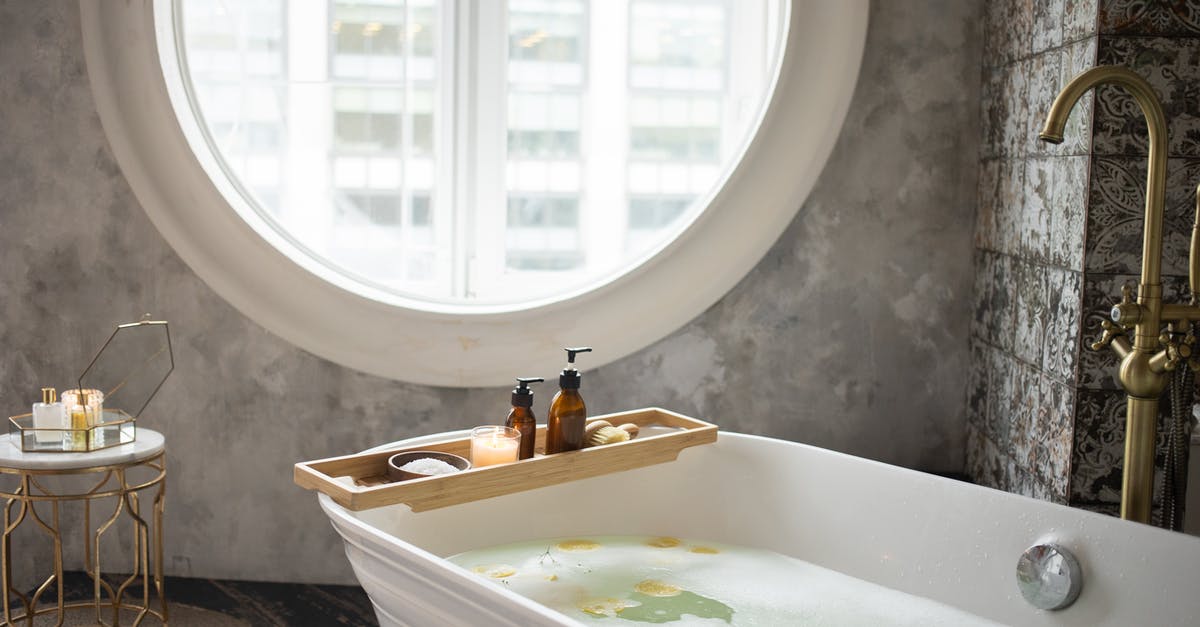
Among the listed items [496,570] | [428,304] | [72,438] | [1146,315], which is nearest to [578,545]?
[496,570]

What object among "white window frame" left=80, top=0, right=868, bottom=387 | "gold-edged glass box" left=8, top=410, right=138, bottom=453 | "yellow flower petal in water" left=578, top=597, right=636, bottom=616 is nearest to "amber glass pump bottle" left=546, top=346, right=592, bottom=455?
"yellow flower petal in water" left=578, top=597, right=636, bottom=616

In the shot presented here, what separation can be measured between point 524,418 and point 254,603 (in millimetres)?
988

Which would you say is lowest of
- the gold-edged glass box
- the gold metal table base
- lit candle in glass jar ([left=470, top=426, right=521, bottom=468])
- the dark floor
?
the dark floor

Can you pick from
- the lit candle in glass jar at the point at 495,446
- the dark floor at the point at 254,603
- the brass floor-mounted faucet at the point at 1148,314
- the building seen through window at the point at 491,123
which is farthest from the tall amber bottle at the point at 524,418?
the building seen through window at the point at 491,123

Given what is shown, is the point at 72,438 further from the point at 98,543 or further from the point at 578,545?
the point at 578,545

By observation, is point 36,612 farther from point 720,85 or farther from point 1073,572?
point 720,85

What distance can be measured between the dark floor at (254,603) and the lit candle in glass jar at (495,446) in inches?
28.7

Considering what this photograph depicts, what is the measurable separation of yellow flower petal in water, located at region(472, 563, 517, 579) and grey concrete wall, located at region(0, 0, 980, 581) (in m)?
0.58

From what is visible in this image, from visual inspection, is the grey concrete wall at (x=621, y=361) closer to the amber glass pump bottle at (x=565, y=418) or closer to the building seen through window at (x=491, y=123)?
the amber glass pump bottle at (x=565, y=418)

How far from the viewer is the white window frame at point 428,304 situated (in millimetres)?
2406

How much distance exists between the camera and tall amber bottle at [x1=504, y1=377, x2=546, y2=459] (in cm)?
188

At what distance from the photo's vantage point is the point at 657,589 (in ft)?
6.40

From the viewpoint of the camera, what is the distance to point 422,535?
2.02 meters

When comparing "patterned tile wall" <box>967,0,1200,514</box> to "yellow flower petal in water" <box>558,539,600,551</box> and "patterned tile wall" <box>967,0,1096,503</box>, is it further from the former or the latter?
"yellow flower petal in water" <box>558,539,600,551</box>
